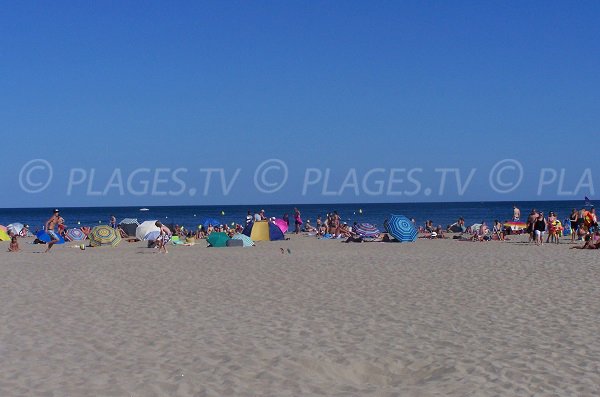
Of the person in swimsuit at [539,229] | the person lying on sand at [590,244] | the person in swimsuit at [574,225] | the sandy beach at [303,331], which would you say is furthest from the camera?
the person in swimsuit at [574,225]

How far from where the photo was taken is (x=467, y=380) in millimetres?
5844

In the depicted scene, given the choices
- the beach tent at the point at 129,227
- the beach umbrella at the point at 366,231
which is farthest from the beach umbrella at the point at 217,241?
the beach tent at the point at 129,227

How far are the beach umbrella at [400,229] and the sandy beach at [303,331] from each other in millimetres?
9966

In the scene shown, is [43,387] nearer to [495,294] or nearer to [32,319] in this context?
[32,319]


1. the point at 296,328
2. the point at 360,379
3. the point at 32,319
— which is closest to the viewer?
the point at 360,379

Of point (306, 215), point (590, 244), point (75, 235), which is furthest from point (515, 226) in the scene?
point (306, 215)

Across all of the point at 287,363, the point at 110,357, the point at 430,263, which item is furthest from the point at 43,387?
the point at 430,263

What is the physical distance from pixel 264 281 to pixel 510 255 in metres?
8.68

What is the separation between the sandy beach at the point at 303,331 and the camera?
580 centimetres

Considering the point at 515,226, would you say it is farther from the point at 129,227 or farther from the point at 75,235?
the point at 75,235

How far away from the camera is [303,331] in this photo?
313 inches

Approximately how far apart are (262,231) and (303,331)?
64.8 feet

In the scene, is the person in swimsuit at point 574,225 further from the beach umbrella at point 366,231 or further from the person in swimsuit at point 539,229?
the beach umbrella at point 366,231

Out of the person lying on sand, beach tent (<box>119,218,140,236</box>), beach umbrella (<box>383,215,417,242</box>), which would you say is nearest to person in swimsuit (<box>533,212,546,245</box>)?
the person lying on sand
